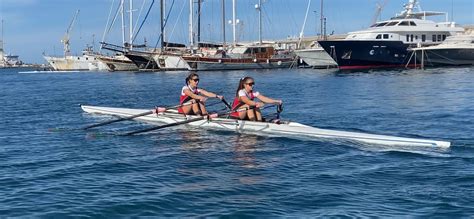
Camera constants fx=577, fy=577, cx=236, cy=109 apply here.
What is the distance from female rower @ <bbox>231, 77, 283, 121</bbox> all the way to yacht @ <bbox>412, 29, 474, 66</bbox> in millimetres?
42773

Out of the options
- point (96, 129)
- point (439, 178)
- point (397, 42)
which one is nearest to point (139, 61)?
point (397, 42)

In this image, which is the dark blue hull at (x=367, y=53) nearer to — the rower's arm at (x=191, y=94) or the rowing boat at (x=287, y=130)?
the rowing boat at (x=287, y=130)

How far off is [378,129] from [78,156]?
9.45 metres

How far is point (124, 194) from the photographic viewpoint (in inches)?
414

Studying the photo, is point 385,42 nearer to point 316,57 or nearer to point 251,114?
point 316,57

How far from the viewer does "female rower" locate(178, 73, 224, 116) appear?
1859 cm

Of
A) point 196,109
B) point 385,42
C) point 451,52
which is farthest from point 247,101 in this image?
point 451,52

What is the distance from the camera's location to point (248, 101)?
55.3 ft

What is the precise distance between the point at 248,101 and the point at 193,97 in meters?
2.45

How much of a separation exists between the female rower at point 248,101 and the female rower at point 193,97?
124 centimetres

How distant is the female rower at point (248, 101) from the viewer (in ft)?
55.1

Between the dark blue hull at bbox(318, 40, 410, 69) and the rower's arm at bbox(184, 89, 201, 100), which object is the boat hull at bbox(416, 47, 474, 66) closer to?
the dark blue hull at bbox(318, 40, 410, 69)

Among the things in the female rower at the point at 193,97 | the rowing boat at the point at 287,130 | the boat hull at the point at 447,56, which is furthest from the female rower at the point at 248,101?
the boat hull at the point at 447,56

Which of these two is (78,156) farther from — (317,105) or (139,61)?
(139,61)
